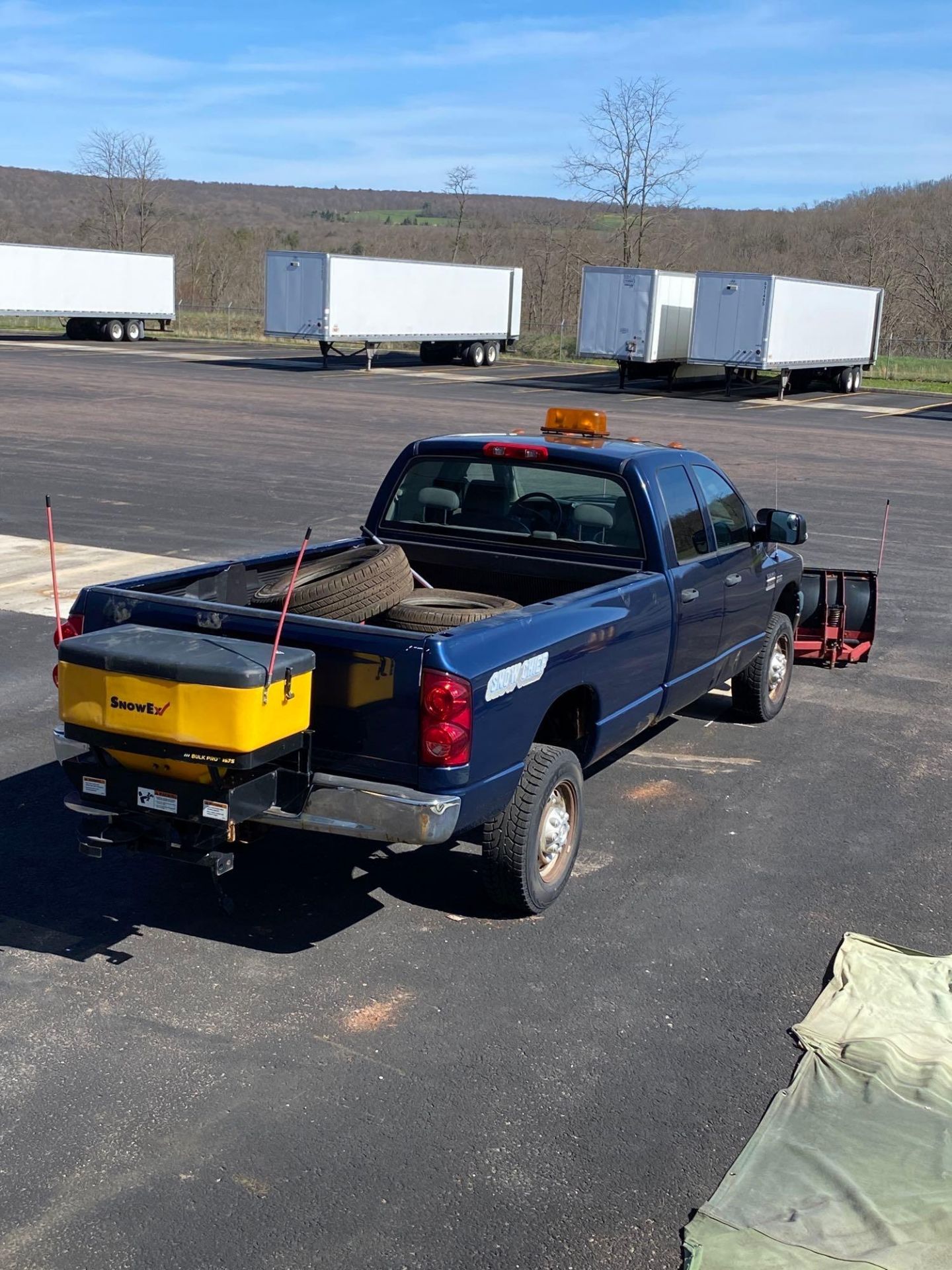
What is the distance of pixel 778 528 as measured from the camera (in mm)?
8016

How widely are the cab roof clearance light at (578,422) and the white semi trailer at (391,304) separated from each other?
37099 millimetres

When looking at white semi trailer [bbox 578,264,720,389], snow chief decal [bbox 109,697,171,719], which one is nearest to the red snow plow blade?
snow chief decal [bbox 109,697,171,719]

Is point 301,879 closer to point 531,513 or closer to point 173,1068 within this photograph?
point 173,1068

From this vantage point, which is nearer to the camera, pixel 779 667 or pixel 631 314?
pixel 779 667

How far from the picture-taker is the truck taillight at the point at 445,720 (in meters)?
4.99

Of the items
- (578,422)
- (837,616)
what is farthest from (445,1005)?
(837,616)

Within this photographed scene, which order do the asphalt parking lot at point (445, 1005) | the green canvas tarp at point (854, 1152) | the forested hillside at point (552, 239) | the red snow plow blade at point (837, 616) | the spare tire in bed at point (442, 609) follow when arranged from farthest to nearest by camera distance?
the forested hillside at point (552, 239) < the red snow plow blade at point (837, 616) < the spare tire in bed at point (442, 609) < the asphalt parking lot at point (445, 1005) < the green canvas tarp at point (854, 1152)

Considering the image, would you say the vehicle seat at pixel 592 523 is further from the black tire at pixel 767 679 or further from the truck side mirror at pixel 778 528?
the black tire at pixel 767 679

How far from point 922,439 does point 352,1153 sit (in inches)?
1192

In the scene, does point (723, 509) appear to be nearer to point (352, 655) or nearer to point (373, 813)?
point (352, 655)

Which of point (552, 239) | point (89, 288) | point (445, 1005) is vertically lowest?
point (445, 1005)

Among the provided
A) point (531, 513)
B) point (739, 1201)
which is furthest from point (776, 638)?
point (739, 1201)

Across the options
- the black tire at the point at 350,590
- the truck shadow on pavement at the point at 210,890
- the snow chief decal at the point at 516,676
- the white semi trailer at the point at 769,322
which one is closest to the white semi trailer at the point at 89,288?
the white semi trailer at the point at 769,322

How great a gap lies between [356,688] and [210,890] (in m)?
1.42
